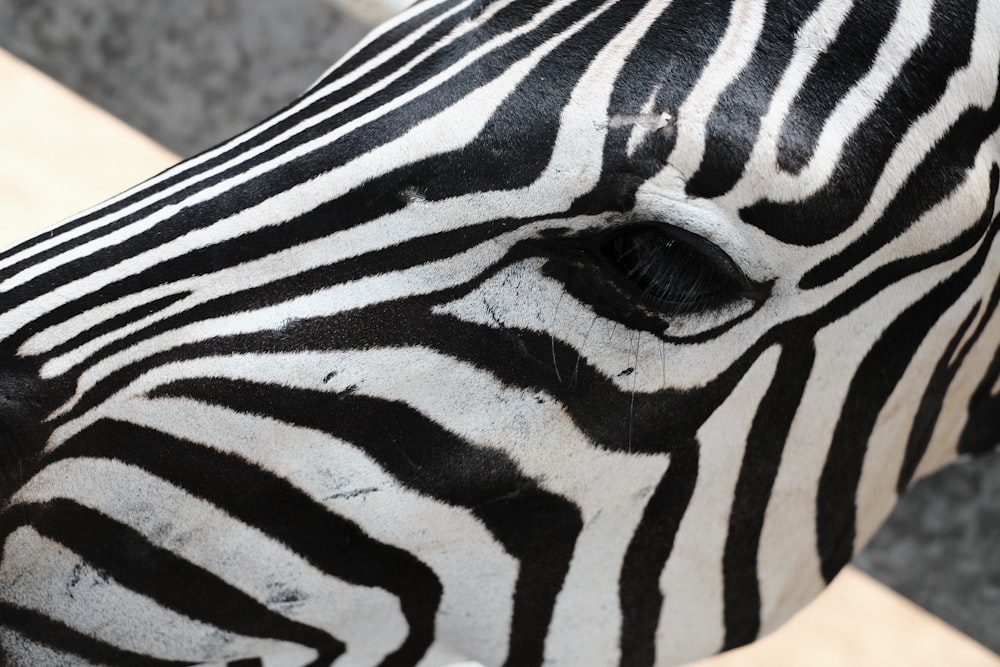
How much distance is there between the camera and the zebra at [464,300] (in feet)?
2.72

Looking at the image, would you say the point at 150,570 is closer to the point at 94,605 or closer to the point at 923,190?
the point at 94,605

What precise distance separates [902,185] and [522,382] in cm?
39

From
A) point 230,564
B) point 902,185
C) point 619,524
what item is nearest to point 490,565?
point 619,524

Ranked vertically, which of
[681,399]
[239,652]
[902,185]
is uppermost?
[902,185]

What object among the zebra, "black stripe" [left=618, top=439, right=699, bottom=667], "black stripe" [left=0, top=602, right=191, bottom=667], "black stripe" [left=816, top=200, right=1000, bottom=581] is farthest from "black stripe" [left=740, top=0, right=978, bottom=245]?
"black stripe" [left=0, top=602, right=191, bottom=667]

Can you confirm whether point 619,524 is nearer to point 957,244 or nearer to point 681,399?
point 681,399

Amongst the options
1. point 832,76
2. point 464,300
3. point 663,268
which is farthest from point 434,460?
point 832,76

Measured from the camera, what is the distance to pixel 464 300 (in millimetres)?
854

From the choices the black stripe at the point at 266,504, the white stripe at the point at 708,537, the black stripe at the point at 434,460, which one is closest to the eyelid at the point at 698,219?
the white stripe at the point at 708,537

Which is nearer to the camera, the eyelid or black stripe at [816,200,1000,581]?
the eyelid

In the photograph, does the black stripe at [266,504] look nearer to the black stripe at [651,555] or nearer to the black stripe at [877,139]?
the black stripe at [651,555]

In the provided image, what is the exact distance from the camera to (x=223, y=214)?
2.84 ft

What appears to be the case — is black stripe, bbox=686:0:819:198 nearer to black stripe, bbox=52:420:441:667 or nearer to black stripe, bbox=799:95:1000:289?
black stripe, bbox=799:95:1000:289

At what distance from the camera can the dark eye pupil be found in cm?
84
